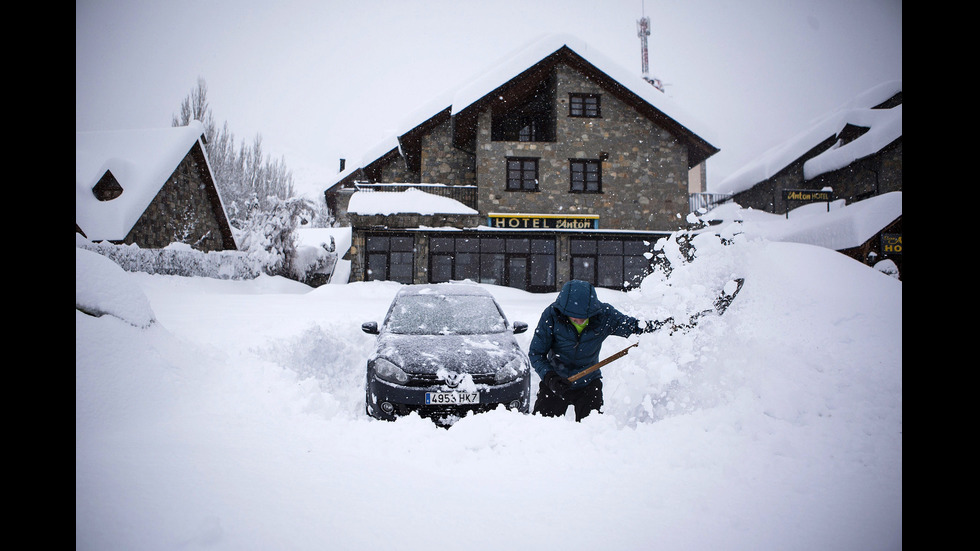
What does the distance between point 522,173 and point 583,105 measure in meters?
3.93

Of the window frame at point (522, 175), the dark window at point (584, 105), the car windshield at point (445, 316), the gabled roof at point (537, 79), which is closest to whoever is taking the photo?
the car windshield at point (445, 316)

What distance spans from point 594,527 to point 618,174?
54.0 feet

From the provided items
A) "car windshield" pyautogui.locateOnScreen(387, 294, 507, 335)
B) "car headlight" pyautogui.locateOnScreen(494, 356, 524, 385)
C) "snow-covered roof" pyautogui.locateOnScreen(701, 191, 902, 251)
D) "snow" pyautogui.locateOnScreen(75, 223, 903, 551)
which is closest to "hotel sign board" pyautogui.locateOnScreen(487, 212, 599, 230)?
"snow-covered roof" pyautogui.locateOnScreen(701, 191, 902, 251)

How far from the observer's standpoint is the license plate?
12.7ft

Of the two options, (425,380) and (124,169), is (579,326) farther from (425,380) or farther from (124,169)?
(124,169)

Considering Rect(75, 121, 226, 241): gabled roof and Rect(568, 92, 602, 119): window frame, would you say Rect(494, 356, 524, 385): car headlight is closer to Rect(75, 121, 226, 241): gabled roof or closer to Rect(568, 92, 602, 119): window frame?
Rect(568, 92, 602, 119): window frame

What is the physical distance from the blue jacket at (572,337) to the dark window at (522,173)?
13.3 metres

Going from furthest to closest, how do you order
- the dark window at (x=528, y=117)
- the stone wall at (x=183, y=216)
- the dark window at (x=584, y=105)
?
the dark window at (x=528, y=117) → the dark window at (x=584, y=105) → the stone wall at (x=183, y=216)

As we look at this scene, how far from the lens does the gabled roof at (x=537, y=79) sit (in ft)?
52.5

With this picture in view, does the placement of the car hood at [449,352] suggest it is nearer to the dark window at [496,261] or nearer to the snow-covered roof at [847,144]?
the dark window at [496,261]

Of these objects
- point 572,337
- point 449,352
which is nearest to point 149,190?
point 449,352

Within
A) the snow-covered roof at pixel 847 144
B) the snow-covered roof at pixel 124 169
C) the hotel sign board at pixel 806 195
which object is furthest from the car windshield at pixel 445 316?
the snow-covered roof at pixel 847 144

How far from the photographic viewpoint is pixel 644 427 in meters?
3.21
